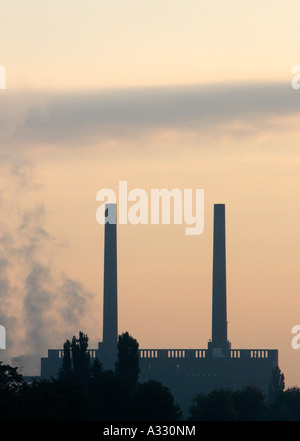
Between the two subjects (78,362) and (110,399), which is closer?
(110,399)

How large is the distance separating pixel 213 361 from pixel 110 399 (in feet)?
324

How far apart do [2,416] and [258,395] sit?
38.6 meters

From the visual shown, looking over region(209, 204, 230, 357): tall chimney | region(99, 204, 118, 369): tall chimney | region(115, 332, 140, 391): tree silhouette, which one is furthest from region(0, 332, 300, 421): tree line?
region(209, 204, 230, 357): tall chimney

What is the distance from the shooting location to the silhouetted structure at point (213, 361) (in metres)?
167

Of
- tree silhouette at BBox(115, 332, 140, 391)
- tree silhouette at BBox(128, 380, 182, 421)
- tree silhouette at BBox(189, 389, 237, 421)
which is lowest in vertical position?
tree silhouette at BBox(128, 380, 182, 421)

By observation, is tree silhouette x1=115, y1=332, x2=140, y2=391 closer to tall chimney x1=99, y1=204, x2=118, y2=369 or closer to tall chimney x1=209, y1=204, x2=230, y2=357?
tall chimney x1=99, y1=204, x2=118, y2=369

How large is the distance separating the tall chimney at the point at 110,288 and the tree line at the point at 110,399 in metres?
52.2

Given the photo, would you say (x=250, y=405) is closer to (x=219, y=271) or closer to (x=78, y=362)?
(x=78, y=362)

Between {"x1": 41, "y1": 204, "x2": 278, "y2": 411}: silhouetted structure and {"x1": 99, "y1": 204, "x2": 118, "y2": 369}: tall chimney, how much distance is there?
130mm

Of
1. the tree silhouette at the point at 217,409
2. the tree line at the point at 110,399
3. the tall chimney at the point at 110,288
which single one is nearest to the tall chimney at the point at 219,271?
the tall chimney at the point at 110,288

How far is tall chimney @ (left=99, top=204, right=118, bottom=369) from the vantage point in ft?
530

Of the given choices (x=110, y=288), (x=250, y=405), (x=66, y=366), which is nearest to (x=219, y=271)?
(x=110, y=288)

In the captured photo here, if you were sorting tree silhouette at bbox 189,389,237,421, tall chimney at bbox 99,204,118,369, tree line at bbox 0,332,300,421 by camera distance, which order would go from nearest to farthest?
tree line at bbox 0,332,300,421 < tree silhouette at bbox 189,389,237,421 < tall chimney at bbox 99,204,118,369

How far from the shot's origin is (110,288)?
163m
